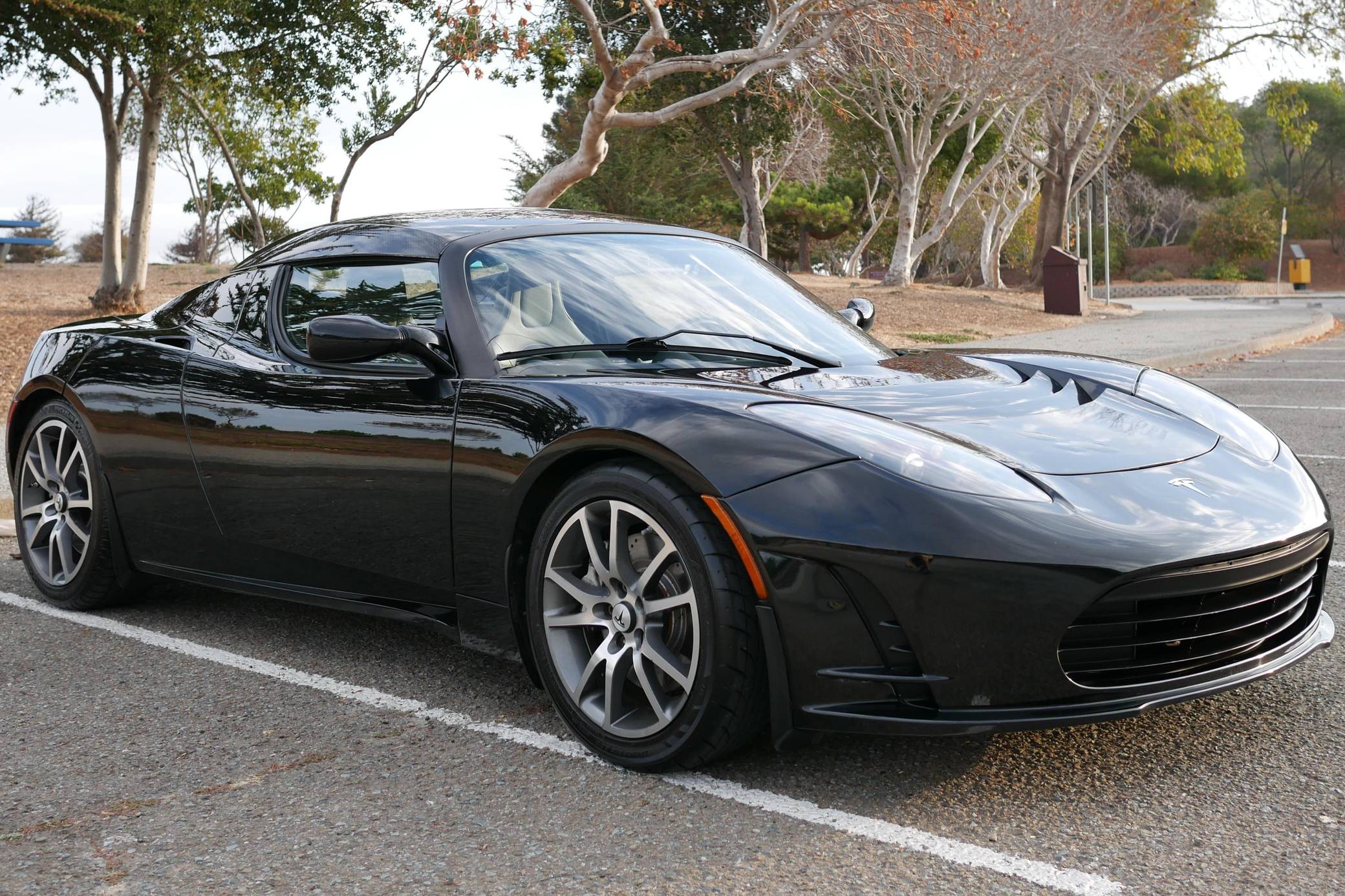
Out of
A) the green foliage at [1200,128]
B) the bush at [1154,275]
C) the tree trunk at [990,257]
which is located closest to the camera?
the green foliage at [1200,128]

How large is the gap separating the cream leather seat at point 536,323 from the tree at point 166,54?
47.8ft

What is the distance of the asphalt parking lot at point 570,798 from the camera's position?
256 cm

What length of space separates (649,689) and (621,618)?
0.19m

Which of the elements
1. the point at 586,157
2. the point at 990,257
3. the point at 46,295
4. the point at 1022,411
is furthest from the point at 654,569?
the point at 990,257

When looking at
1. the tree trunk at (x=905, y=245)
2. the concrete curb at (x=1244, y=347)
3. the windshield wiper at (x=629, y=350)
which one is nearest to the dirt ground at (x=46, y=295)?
the windshield wiper at (x=629, y=350)

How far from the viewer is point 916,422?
3.19m

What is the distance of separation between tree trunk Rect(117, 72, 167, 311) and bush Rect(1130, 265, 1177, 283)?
48.3m

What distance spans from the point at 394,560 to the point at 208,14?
15.4m

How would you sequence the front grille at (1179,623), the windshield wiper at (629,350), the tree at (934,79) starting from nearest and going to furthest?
the front grille at (1179,623)
the windshield wiper at (629,350)
the tree at (934,79)

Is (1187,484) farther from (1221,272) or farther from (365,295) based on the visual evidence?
(1221,272)

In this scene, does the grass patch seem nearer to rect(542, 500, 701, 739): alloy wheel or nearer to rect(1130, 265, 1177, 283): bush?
rect(542, 500, 701, 739): alloy wheel

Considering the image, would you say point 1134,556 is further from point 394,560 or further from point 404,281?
point 404,281

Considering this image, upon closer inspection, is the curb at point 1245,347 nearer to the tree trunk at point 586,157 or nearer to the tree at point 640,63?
the tree at point 640,63

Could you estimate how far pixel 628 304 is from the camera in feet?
12.7
